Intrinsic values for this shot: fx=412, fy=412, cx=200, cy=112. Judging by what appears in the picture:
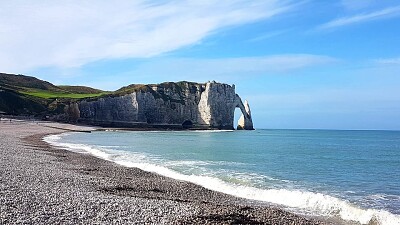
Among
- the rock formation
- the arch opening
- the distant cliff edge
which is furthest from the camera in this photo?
the rock formation

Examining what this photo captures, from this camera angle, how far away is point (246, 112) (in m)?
140

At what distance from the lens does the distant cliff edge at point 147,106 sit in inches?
4286

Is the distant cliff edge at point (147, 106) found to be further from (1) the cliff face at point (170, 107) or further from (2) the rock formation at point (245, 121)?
(2) the rock formation at point (245, 121)

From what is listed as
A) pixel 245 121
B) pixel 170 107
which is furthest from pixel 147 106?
pixel 245 121

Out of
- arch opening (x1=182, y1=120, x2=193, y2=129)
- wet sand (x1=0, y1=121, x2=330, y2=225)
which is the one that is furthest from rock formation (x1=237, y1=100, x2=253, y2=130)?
wet sand (x1=0, y1=121, x2=330, y2=225)

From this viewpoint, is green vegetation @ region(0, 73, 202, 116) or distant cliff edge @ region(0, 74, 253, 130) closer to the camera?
green vegetation @ region(0, 73, 202, 116)

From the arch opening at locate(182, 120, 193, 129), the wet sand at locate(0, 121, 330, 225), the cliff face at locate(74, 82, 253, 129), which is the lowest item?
the wet sand at locate(0, 121, 330, 225)

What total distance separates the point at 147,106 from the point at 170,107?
7.61 meters

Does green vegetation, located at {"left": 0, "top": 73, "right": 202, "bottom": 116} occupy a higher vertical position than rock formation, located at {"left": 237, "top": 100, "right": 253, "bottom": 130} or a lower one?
higher

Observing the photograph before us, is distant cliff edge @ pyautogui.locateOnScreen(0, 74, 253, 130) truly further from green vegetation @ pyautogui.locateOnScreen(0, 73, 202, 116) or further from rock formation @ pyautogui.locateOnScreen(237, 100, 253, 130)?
rock formation @ pyautogui.locateOnScreen(237, 100, 253, 130)

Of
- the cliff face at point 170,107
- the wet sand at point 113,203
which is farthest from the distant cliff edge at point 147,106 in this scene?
the wet sand at point 113,203

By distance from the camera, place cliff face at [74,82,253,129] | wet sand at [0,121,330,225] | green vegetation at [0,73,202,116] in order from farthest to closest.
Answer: cliff face at [74,82,253,129]
green vegetation at [0,73,202,116]
wet sand at [0,121,330,225]

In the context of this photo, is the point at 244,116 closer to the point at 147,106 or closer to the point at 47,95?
the point at 147,106

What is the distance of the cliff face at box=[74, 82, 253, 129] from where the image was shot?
114m
